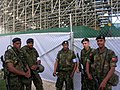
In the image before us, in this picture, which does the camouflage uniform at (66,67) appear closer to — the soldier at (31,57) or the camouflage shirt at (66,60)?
the camouflage shirt at (66,60)

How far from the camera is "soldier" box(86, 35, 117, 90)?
4.62 meters

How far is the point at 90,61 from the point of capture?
200 inches

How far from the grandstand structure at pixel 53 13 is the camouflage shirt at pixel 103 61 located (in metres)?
9.17

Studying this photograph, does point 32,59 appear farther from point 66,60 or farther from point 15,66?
point 15,66

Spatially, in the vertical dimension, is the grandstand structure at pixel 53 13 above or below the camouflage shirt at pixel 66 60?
above

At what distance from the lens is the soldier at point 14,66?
5.27 meters

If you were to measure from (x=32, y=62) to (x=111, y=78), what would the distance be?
216 centimetres

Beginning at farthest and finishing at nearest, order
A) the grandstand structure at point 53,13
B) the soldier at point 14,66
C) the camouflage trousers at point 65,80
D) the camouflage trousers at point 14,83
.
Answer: the grandstand structure at point 53,13 → the camouflage trousers at point 65,80 → the camouflage trousers at point 14,83 → the soldier at point 14,66

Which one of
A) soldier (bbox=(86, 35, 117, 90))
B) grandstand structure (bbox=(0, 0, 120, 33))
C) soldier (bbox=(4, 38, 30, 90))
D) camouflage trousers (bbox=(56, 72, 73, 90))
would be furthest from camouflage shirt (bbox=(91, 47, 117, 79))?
grandstand structure (bbox=(0, 0, 120, 33))

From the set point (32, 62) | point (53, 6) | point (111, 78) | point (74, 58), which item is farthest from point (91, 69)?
point (53, 6)

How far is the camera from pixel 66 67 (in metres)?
6.34

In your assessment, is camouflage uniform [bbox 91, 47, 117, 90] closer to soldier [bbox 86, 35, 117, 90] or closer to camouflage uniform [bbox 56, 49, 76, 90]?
soldier [bbox 86, 35, 117, 90]

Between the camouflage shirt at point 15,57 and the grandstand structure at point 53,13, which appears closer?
the camouflage shirt at point 15,57

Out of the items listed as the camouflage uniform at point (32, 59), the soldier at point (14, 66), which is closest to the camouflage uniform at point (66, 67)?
the camouflage uniform at point (32, 59)
